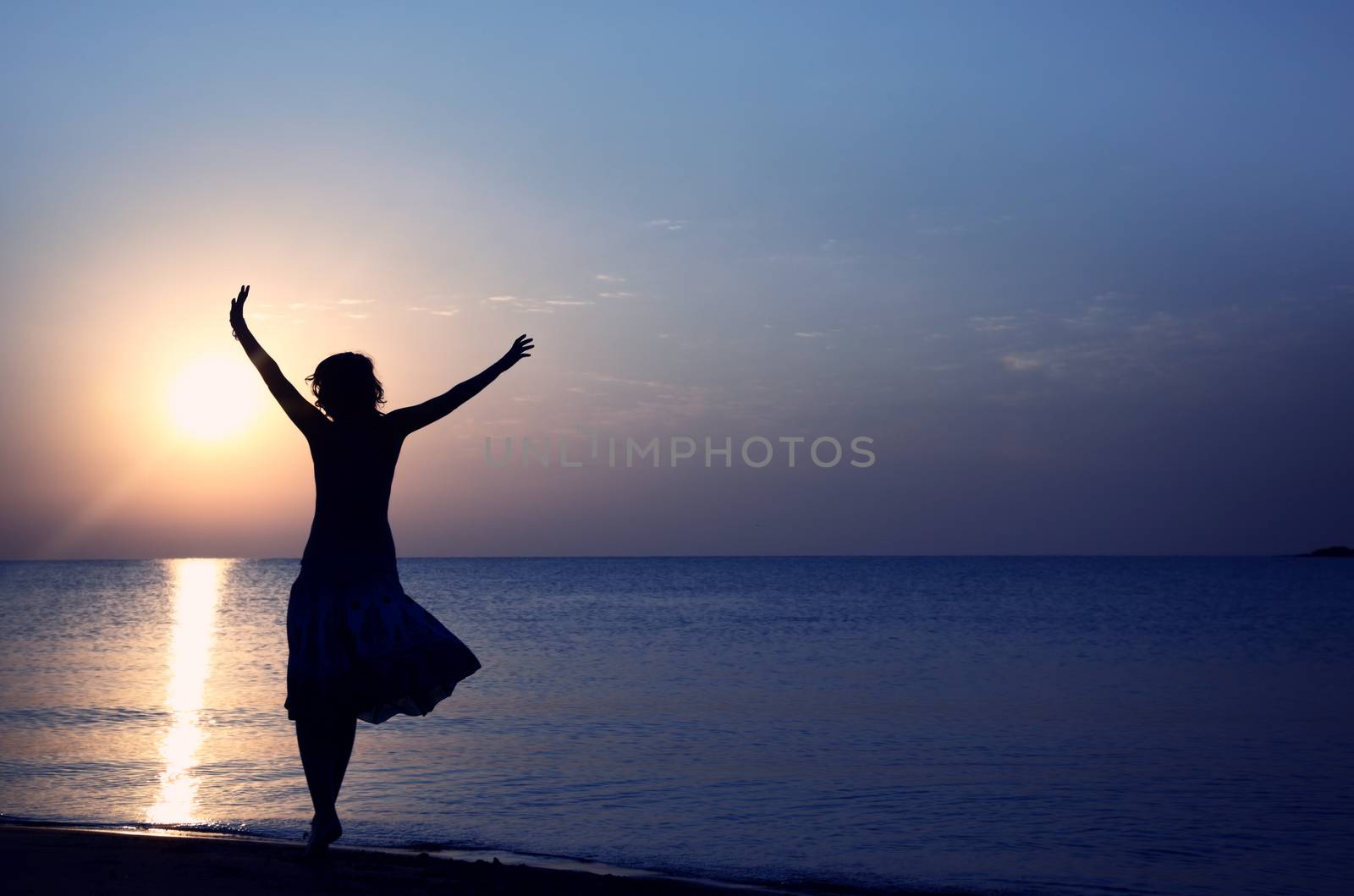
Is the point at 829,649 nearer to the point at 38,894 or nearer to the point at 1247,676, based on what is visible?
the point at 1247,676

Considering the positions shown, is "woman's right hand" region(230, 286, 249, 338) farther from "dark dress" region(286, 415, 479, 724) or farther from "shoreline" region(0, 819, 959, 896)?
"shoreline" region(0, 819, 959, 896)

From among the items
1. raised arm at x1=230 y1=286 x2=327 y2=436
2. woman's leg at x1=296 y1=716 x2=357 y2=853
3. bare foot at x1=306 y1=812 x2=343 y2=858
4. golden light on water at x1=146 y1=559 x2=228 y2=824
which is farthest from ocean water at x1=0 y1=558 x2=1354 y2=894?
raised arm at x1=230 y1=286 x2=327 y2=436

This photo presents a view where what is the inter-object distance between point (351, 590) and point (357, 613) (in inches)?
3.9

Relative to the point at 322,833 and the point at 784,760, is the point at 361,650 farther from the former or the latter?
the point at 784,760

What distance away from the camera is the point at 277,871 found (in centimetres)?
543

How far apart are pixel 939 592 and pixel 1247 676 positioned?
5089cm

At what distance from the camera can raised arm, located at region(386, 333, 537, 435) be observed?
485cm

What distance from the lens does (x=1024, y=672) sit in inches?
866

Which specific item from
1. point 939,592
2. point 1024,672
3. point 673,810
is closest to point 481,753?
point 673,810

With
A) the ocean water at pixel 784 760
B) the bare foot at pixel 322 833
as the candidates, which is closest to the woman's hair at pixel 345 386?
the bare foot at pixel 322 833

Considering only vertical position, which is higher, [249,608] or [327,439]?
[327,439]

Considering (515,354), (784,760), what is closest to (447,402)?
(515,354)

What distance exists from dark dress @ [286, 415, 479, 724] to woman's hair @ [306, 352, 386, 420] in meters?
0.07

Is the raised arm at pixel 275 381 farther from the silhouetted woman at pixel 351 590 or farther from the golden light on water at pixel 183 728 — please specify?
the golden light on water at pixel 183 728
